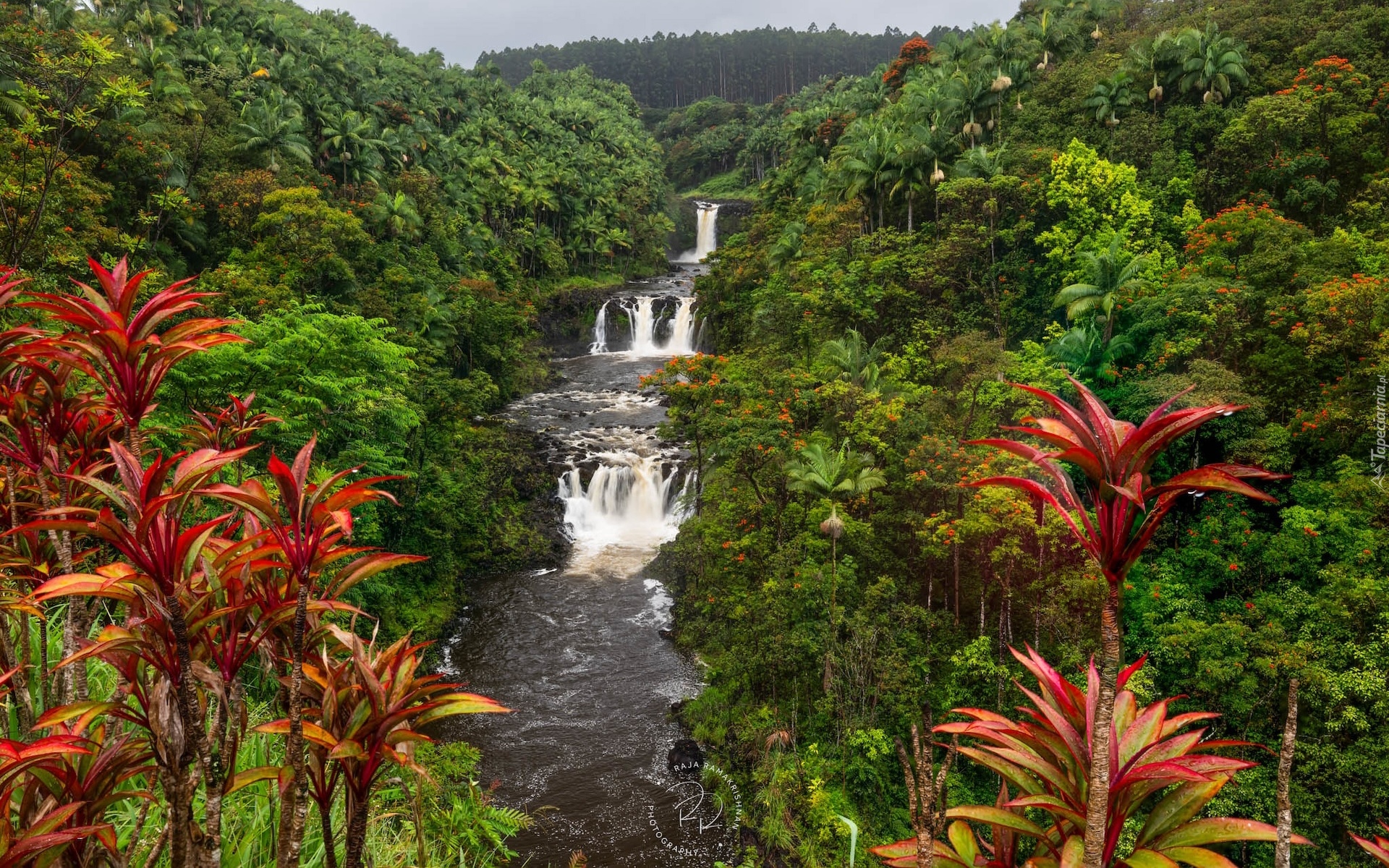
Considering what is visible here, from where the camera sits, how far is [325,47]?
148 feet

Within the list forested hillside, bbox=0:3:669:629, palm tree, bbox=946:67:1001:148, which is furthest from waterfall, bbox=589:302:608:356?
palm tree, bbox=946:67:1001:148

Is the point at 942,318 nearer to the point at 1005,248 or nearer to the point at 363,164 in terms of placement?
the point at 1005,248

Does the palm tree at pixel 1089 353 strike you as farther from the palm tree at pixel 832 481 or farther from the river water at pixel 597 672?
the river water at pixel 597 672

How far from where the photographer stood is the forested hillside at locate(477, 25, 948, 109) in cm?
13038

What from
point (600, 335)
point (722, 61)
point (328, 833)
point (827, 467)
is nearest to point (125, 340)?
point (328, 833)

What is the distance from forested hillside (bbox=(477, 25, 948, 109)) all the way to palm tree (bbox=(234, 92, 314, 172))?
351 ft

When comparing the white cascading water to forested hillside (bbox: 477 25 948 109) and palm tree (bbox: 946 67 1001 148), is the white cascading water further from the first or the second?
forested hillside (bbox: 477 25 948 109)

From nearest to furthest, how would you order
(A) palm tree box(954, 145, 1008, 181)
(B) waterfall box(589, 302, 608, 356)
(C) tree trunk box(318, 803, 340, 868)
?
(C) tree trunk box(318, 803, 340, 868), (A) palm tree box(954, 145, 1008, 181), (B) waterfall box(589, 302, 608, 356)

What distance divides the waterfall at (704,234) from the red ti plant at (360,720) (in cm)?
6444

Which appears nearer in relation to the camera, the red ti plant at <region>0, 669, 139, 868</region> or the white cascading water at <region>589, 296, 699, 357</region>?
the red ti plant at <region>0, 669, 139, 868</region>

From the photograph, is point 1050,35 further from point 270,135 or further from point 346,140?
point 346,140

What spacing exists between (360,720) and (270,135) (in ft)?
110

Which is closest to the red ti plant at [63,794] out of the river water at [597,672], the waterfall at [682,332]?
the river water at [597,672]

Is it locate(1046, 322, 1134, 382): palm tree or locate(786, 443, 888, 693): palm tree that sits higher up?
locate(1046, 322, 1134, 382): palm tree
